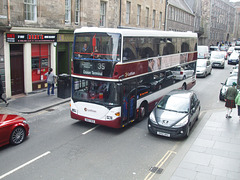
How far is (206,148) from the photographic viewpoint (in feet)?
31.9

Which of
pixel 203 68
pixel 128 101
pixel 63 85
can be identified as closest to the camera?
pixel 128 101

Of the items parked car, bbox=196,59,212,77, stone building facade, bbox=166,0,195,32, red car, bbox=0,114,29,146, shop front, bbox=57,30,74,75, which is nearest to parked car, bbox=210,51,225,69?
parked car, bbox=196,59,212,77

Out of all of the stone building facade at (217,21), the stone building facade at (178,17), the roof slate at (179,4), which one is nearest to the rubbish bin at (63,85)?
the stone building facade at (178,17)

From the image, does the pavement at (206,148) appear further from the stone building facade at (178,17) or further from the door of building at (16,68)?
the stone building facade at (178,17)

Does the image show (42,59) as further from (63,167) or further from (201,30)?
(201,30)

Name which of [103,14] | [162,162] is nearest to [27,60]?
[103,14]

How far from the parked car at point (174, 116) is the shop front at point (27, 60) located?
9.38m

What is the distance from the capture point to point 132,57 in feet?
37.1

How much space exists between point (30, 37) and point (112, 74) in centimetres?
860

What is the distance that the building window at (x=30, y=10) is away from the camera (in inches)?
651

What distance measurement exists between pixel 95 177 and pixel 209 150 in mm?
4327

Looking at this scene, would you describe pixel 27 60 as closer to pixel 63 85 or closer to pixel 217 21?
pixel 63 85

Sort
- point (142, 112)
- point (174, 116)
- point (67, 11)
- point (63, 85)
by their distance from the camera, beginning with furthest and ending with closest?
point (67, 11), point (63, 85), point (142, 112), point (174, 116)

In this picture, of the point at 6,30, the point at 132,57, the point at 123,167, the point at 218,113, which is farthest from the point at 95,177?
the point at 6,30
